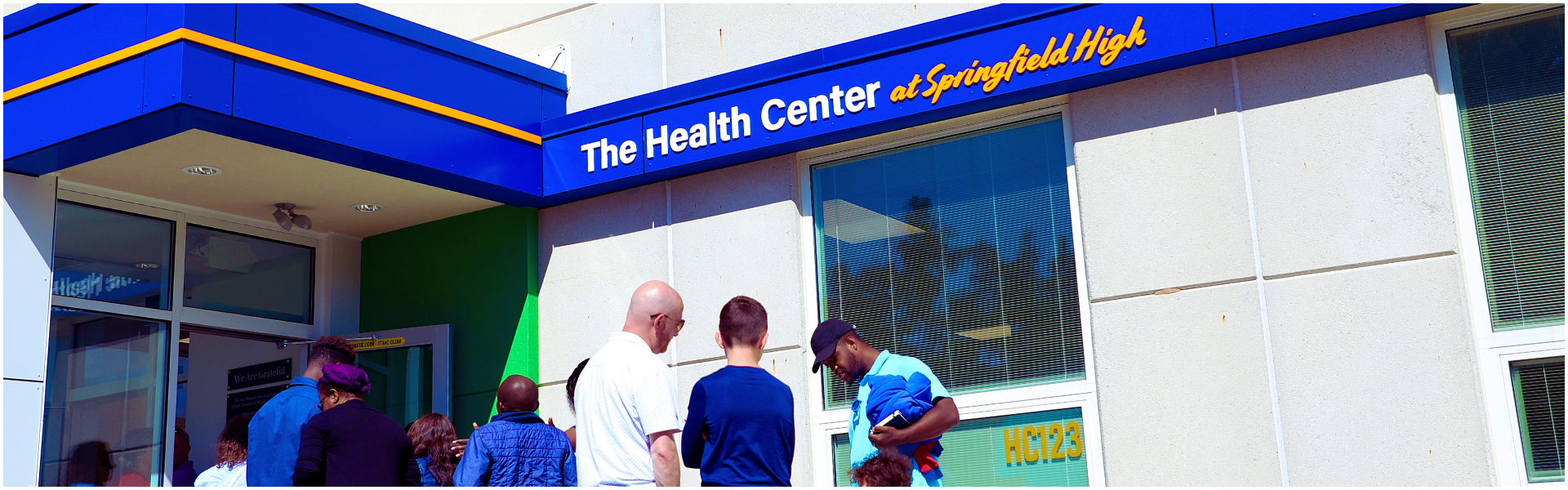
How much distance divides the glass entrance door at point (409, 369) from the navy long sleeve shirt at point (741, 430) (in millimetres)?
3974

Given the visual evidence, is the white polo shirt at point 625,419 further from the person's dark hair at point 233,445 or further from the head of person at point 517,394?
the person's dark hair at point 233,445

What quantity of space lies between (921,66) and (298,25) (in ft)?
10.7

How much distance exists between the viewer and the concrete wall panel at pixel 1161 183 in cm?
593

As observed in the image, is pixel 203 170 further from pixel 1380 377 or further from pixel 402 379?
pixel 1380 377

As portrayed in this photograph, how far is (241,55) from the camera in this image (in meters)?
6.21

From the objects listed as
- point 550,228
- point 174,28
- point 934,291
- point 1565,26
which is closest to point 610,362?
point 934,291

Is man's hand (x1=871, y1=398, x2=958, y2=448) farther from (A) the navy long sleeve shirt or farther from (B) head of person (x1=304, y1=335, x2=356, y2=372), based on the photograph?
(B) head of person (x1=304, y1=335, x2=356, y2=372)

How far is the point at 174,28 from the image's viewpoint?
5.96m

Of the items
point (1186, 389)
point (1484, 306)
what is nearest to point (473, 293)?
point (1186, 389)

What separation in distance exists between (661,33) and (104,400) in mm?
3909

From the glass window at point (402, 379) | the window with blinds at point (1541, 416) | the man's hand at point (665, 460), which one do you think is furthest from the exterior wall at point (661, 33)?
the man's hand at point (665, 460)

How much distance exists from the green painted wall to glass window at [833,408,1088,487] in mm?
2871

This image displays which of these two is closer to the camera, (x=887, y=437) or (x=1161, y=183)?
(x=887, y=437)

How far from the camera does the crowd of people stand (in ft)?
14.8
